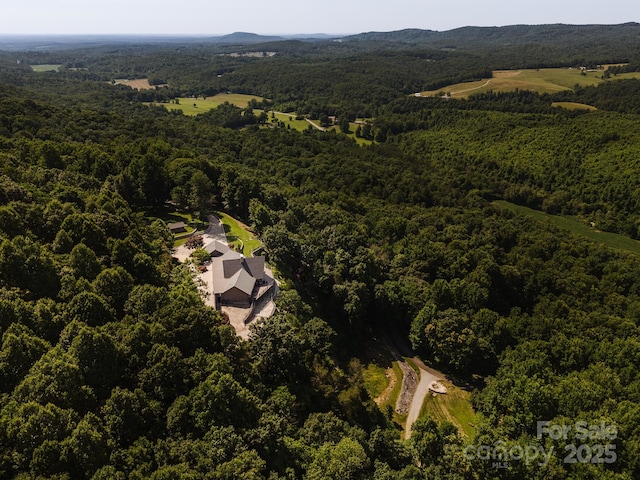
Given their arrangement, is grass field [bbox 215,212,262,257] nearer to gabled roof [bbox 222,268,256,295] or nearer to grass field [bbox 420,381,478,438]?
gabled roof [bbox 222,268,256,295]

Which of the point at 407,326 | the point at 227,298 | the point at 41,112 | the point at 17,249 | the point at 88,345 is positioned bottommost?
the point at 407,326

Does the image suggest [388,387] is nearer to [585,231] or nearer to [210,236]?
[210,236]

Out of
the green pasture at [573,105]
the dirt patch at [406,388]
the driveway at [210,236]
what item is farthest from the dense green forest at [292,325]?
the green pasture at [573,105]

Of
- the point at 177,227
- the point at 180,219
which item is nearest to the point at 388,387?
the point at 177,227

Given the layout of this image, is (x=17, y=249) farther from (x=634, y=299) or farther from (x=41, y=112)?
(x=41, y=112)

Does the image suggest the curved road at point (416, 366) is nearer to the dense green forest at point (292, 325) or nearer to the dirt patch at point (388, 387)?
the dense green forest at point (292, 325)

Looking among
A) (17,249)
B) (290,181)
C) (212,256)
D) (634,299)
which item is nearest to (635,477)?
(634,299)
